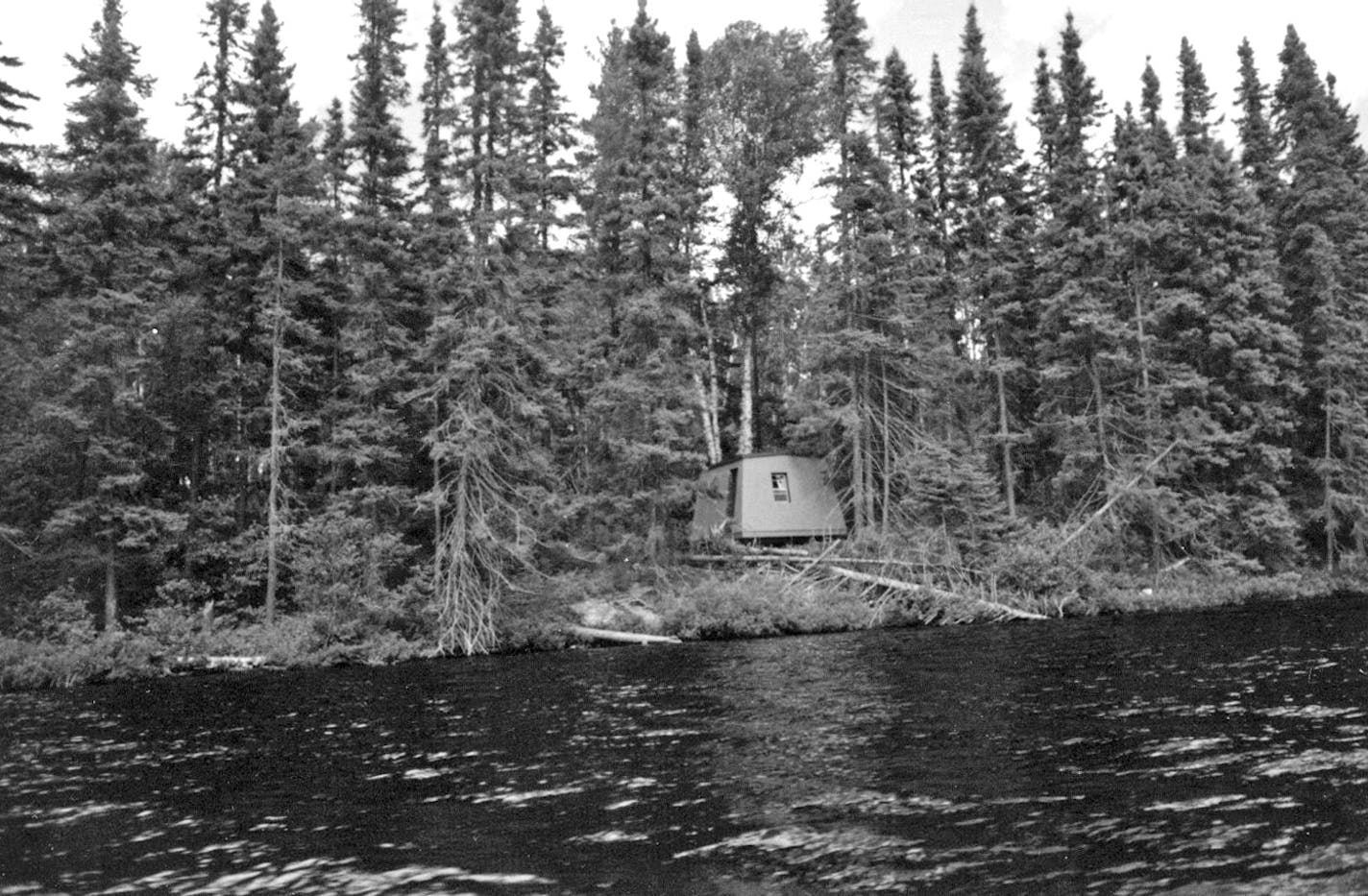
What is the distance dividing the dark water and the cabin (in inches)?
622

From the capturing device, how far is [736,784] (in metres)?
8.89

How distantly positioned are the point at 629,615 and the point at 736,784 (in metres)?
17.2

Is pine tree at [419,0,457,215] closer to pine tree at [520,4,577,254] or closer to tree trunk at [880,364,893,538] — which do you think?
pine tree at [520,4,577,254]

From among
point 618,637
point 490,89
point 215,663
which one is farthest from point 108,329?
point 618,637

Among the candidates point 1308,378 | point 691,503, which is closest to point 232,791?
point 691,503

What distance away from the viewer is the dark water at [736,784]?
20.7 ft

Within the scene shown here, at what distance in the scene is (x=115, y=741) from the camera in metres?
12.8

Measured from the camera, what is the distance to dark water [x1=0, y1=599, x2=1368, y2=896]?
20.7 feet

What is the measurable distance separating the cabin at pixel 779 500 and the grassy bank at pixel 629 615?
3378 millimetres

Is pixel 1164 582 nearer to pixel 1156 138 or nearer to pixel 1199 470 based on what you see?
pixel 1199 470

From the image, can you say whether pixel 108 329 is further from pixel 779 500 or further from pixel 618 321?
pixel 779 500

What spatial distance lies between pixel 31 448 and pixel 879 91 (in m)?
28.8

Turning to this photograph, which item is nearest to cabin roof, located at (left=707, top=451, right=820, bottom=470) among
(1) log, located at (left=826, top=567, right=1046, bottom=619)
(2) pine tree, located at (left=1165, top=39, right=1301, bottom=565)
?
(1) log, located at (left=826, top=567, right=1046, bottom=619)

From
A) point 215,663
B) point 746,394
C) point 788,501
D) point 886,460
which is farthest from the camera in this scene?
point 746,394
